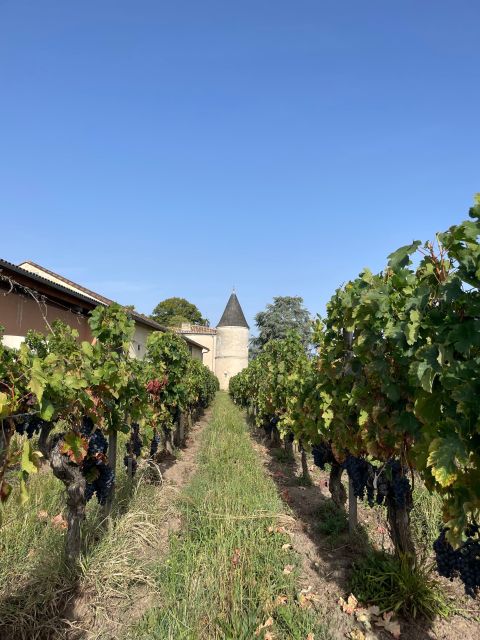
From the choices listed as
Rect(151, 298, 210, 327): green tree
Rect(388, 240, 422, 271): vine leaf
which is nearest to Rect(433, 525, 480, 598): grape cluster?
Rect(388, 240, 422, 271): vine leaf

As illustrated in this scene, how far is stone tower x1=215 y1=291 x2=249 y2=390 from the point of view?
42562 millimetres

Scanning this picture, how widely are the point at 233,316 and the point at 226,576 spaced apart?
4097 centimetres

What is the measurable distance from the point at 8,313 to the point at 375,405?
865 centimetres

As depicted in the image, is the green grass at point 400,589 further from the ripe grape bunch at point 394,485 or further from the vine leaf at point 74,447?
the vine leaf at point 74,447

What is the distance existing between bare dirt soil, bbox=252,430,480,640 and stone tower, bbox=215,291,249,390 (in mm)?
35421

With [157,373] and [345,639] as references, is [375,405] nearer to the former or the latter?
[345,639]

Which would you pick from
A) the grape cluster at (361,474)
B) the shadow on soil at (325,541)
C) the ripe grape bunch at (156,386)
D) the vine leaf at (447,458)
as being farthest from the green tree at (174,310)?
the vine leaf at (447,458)

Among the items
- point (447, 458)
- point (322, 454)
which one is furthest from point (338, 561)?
point (447, 458)

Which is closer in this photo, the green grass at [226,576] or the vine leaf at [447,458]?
the vine leaf at [447,458]

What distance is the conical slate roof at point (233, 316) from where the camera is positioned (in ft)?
144

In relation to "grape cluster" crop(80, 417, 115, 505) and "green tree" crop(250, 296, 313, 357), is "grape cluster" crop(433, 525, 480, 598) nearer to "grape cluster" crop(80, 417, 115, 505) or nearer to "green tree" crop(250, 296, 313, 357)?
"grape cluster" crop(80, 417, 115, 505)

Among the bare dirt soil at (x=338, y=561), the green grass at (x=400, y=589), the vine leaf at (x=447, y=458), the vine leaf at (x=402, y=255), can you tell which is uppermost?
the vine leaf at (x=402, y=255)

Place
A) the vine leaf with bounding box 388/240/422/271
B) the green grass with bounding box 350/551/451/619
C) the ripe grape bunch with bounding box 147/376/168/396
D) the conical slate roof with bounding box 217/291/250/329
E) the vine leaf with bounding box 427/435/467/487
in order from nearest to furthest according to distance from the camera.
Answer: the vine leaf with bounding box 427/435/467/487 < the vine leaf with bounding box 388/240/422/271 < the green grass with bounding box 350/551/451/619 < the ripe grape bunch with bounding box 147/376/168/396 < the conical slate roof with bounding box 217/291/250/329

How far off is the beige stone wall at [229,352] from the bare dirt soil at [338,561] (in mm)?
35394
